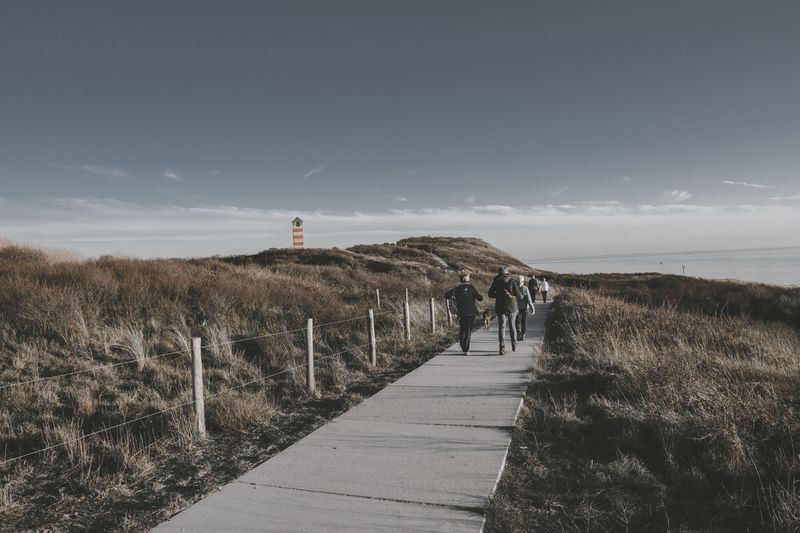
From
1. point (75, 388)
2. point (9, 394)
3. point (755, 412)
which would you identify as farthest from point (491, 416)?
point (9, 394)

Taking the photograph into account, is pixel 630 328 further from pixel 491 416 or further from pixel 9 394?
pixel 9 394

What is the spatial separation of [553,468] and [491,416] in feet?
4.27

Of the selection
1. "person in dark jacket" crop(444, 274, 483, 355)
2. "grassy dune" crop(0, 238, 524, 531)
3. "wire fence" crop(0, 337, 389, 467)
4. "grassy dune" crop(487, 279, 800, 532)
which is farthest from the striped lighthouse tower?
"grassy dune" crop(487, 279, 800, 532)

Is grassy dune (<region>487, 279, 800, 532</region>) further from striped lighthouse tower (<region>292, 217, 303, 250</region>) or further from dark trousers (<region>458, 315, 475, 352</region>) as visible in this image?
striped lighthouse tower (<region>292, 217, 303, 250</region>)

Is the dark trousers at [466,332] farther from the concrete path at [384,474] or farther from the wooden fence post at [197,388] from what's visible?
the wooden fence post at [197,388]

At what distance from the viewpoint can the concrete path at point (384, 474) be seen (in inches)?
123

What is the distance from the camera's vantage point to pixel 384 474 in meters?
3.83

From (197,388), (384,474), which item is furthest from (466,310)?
(384,474)

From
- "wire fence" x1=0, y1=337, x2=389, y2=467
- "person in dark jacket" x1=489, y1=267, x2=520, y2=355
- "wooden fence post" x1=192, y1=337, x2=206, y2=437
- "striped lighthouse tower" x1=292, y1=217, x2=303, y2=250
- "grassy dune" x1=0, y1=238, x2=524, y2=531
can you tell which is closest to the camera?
"grassy dune" x1=0, y1=238, x2=524, y2=531

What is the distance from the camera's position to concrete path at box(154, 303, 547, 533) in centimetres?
313

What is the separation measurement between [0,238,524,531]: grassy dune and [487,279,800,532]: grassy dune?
261cm

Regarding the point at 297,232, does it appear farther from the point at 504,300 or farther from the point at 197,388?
the point at 197,388

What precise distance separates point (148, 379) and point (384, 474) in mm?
5519

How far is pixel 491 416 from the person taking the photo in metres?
5.32
